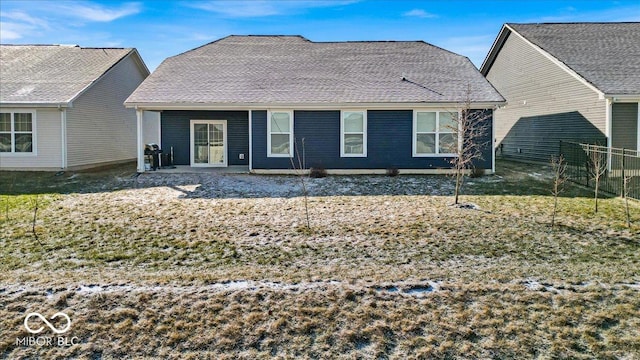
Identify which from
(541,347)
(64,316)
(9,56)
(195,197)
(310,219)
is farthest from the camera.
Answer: (9,56)

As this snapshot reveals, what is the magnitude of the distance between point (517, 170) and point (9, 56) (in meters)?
21.8

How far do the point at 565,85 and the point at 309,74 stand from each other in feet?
30.7

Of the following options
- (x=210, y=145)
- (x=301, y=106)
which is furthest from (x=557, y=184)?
(x=210, y=145)

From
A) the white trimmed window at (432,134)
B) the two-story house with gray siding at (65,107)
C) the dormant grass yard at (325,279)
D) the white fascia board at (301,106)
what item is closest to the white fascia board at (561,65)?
the white fascia board at (301,106)

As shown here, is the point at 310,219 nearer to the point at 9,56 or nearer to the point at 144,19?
the point at 144,19

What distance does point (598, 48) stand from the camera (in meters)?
17.8

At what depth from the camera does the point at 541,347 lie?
524 centimetres

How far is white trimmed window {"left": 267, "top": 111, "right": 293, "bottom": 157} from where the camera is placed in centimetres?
1602

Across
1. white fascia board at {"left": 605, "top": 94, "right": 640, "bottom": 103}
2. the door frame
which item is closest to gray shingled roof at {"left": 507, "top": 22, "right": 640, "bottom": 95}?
white fascia board at {"left": 605, "top": 94, "right": 640, "bottom": 103}

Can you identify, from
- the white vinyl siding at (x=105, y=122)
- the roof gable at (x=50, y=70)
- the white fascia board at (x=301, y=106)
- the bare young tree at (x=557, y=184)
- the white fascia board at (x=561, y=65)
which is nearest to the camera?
the bare young tree at (x=557, y=184)

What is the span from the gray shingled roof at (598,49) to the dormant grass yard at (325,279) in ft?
18.9

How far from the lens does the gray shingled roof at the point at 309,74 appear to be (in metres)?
15.8

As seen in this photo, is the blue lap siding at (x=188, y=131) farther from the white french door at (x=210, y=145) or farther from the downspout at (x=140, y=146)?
the downspout at (x=140, y=146)

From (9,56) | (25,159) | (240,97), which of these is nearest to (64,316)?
(240,97)
